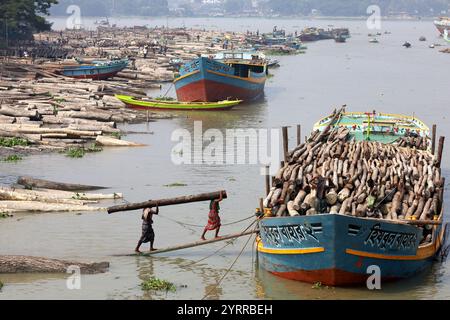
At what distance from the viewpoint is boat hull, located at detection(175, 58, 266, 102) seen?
51562 millimetres

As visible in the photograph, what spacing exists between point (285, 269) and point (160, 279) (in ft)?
9.13

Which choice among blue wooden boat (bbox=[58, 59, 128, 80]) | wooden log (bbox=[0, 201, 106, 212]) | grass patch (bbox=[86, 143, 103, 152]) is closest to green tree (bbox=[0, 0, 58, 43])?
blue wooden boat (bbox=[58, 59, 128, 80])

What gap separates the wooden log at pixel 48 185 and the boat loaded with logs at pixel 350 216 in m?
7.37

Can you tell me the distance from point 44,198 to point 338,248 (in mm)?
9923

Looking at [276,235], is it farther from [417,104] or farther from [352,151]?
[417,104]

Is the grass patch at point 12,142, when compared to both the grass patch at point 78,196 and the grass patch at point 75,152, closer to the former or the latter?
the grass patch at point 75,152

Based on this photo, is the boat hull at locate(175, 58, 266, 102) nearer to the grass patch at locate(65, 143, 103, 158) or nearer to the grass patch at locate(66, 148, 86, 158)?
the grass patch at locate(65, 143, 103, 158)

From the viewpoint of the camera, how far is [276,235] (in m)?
19.7

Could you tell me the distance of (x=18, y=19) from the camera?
2891 inches

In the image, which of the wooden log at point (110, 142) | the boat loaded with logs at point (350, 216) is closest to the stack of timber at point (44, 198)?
the boat loaded with logs at point (350, 216)

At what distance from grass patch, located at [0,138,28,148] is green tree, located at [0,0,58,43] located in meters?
37.1

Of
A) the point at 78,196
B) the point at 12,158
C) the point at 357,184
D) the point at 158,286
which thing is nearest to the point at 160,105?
the point at 12,158

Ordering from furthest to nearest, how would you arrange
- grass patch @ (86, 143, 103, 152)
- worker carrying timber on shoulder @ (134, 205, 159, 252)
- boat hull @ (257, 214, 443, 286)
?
1. grass patch @ (86, 143, 103, 152)
2. worker carrying timber on shoulder @ (134, 205, 159, 252)
3. boat hull @ (257, 214, 443, 286)
